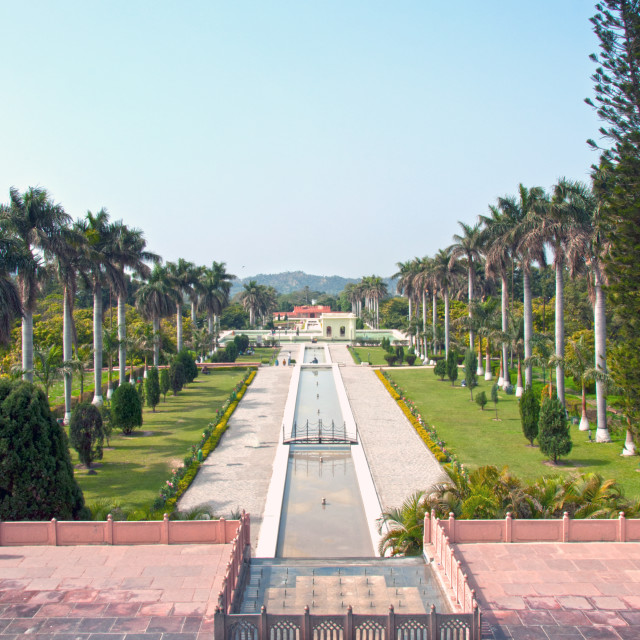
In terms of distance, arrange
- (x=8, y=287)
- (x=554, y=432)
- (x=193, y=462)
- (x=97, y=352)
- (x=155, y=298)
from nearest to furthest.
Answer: (x=8, y=287), (x=554, y=432), (x=193, y=462), (x=97, y=352), (x=155, y=298)

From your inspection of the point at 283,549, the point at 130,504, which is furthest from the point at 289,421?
the point at 283,549

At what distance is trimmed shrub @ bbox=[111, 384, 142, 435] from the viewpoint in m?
26.8

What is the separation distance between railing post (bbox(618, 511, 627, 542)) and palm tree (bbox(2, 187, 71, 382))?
19581mm

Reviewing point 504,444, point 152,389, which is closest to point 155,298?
point 152,389

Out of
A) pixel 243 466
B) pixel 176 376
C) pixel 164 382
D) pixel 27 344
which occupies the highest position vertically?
pixel 27 344

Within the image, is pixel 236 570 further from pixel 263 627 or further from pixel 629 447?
pixel 629 447

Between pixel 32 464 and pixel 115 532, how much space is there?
9.50ft

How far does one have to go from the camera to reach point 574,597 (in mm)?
11180

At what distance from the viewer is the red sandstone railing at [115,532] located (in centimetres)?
1361

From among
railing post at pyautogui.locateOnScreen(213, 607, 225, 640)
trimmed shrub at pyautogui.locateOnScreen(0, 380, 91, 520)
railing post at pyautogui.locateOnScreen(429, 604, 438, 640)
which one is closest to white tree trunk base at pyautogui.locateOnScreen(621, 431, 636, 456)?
railing post at pyautogui.locateOnScreen(429, 604, 438, 640)

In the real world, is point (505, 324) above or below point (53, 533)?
above

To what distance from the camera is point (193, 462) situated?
22266 millimetres

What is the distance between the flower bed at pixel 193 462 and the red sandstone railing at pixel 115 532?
3.63 m

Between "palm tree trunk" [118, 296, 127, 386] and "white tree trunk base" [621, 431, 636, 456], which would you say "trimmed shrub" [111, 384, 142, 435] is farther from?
"white tree trunk base" [621, 431, 636, 456]
